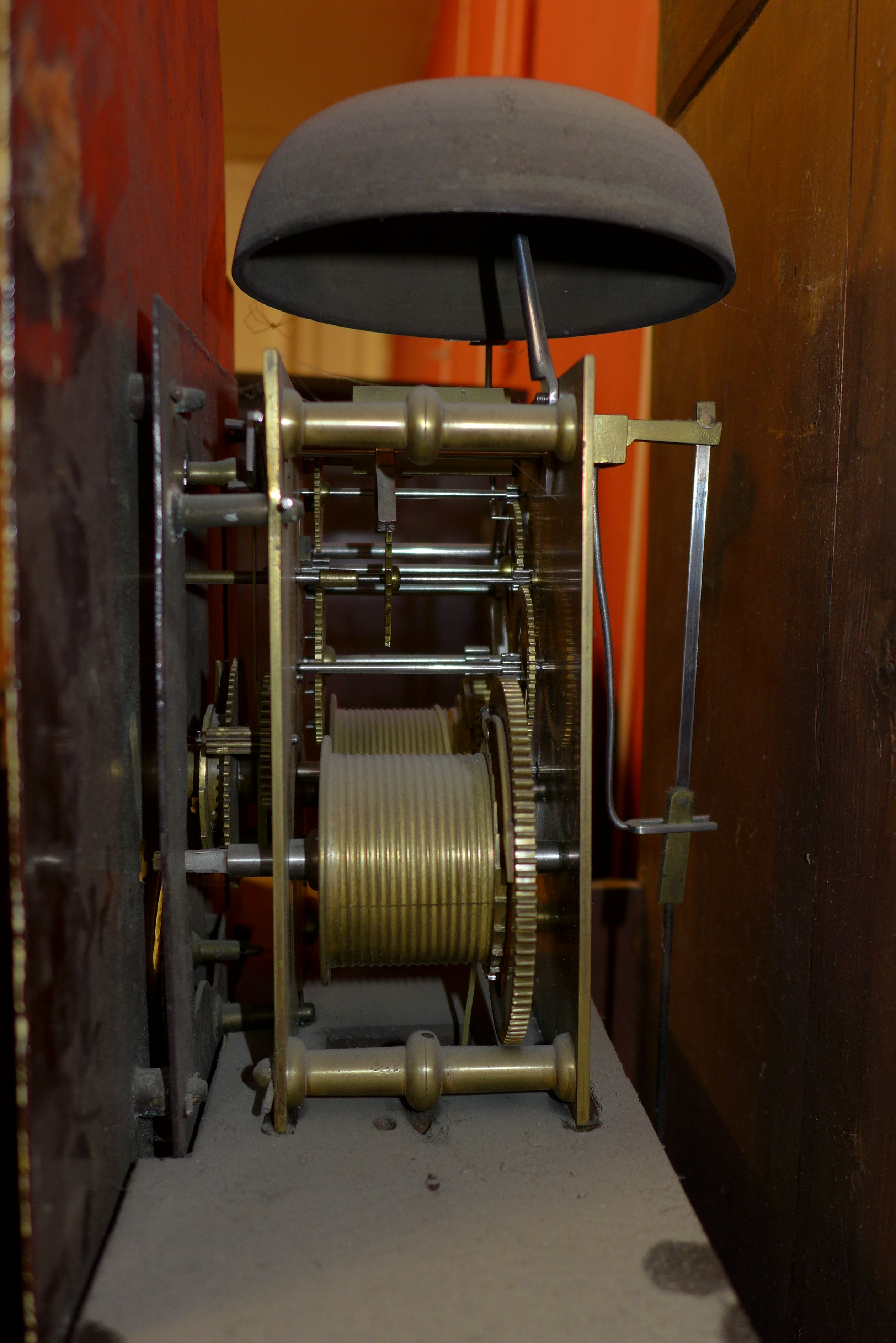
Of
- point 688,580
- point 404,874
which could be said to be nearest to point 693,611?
point 688,580

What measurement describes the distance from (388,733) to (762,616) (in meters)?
0.68

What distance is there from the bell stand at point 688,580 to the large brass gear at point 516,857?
0.59ft

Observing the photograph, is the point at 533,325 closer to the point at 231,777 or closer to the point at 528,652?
the point at 528,652

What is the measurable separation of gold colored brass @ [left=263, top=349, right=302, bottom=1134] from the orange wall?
4.09ft

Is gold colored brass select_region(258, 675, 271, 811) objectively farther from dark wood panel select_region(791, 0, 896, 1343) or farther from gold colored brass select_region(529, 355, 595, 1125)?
dark wood panel select_region(791, 0, 896, 1343)

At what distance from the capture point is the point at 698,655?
6.45 ft

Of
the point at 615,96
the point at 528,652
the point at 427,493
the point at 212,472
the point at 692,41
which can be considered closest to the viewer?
the point at 212,472

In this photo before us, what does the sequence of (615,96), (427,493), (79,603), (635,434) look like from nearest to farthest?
(79,603) < (635,434) < (427,493) < (615,96)

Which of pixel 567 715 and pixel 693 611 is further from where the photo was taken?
pixel 693 611

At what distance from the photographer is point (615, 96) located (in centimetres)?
209

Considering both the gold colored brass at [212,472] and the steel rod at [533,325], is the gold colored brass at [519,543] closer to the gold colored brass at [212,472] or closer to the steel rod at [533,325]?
→ the steel rod at [533,325]

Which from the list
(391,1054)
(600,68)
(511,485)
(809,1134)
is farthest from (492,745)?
(600,68)

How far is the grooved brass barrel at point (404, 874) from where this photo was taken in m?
1.14

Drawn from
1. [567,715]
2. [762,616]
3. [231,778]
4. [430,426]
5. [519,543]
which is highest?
[430,426]
